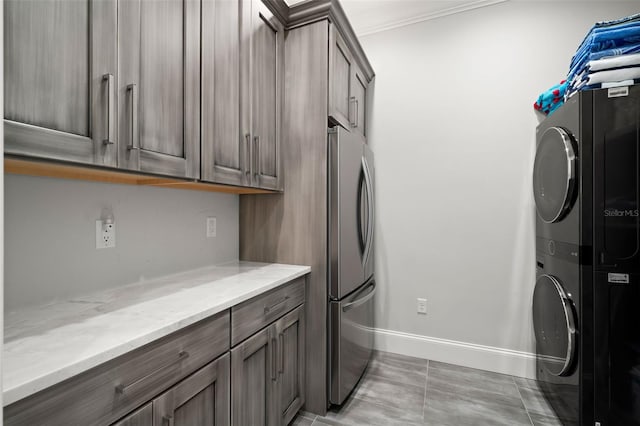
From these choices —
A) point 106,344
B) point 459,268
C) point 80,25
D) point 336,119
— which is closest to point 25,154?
point 80,25

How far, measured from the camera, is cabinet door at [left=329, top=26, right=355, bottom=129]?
1.91 m

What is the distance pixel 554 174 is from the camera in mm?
1758

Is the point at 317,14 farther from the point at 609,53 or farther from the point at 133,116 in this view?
the point at 609,53

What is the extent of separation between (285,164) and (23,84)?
4.34 feet

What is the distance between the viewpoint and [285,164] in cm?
199

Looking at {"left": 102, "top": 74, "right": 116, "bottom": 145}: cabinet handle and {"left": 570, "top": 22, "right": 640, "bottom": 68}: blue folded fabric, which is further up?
{"left": 570, "top": 22, "right": 640, "bottom": 68}: blue folded fabric

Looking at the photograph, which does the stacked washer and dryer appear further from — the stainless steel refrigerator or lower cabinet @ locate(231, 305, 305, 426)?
lower cabinet @ locate(231, 305, 305, 426)

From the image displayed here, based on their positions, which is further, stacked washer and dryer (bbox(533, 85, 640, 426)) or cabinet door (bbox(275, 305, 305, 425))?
cabinet door (bbox(275, 305, 305, 425))

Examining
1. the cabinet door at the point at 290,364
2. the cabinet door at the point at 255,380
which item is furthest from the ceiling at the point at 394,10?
the cabinet door at the point at 255,380

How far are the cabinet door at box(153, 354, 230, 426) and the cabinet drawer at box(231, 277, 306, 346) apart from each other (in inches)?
4.9

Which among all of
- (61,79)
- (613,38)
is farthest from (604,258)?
(61,79)

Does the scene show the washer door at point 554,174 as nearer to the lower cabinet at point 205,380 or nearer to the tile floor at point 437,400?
the tile floor at point 437,400

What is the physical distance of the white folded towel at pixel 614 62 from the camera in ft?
4.85

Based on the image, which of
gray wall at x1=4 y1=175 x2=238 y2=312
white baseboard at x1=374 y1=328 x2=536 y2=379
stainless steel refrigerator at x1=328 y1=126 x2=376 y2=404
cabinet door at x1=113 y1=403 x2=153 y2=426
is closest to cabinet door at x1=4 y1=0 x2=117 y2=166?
gray wall at x1=4 y1=175 x2=238 y2=312
